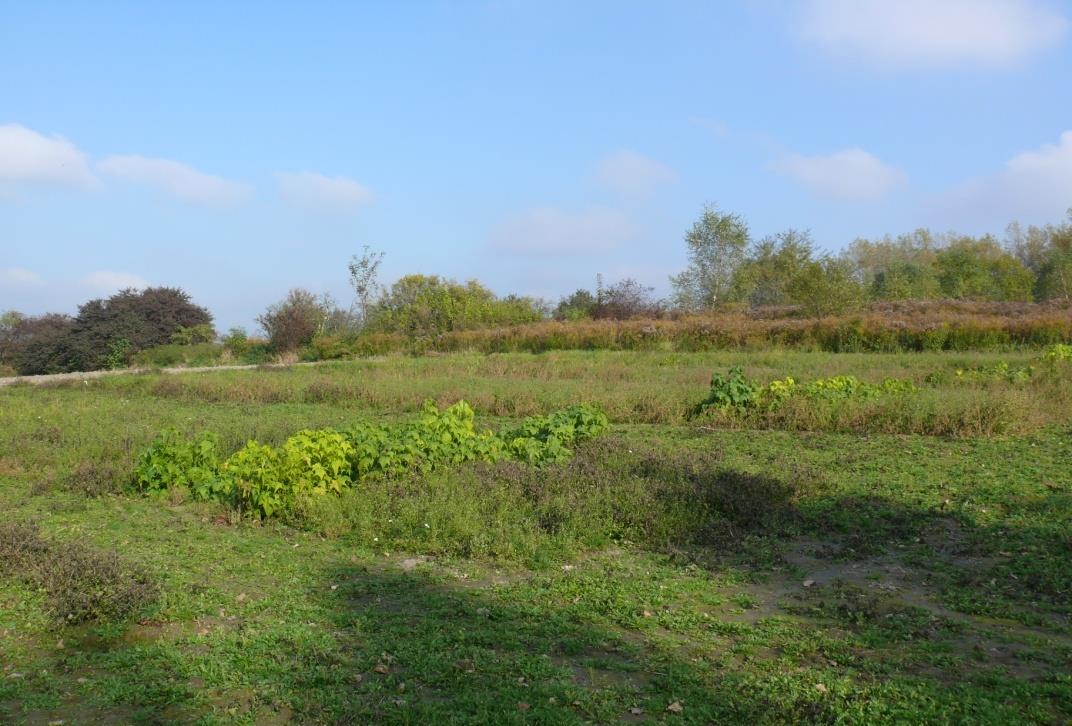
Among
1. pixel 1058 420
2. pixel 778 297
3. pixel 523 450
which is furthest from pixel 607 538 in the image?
pixel 778 297

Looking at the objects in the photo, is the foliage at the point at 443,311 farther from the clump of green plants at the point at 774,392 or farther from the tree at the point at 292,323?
the clump of green plants at the point at 774,392

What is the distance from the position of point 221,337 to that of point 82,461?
30292mm

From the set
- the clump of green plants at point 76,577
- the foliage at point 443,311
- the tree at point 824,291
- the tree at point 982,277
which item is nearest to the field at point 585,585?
the clump of green plants at point 76,577

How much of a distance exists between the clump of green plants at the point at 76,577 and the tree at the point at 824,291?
26849 millimetres

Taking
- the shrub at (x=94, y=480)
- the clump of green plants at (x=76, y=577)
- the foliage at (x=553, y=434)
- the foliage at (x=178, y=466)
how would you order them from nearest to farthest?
the clump of green plants at (x=76, y=577) → the foliage at (x=178, y=466) → the shrub at (x=94, y=480) → the foliage at (x=553, y=434)

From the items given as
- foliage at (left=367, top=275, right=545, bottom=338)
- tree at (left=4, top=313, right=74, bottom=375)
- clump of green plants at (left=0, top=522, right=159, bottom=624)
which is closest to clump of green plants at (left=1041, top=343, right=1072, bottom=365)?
clump of green plants at (left=0, top=522, right=159, bottom=624)

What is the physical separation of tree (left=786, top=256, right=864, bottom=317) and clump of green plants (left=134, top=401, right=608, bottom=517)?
2240 centimetres

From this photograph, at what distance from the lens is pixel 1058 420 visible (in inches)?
446

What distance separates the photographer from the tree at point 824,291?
29.5 metres

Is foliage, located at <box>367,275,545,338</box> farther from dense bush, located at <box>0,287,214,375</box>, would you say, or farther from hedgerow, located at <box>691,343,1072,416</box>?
hedgerow, located at <box>691,343,1072,416</box>

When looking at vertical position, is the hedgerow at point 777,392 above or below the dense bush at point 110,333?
below

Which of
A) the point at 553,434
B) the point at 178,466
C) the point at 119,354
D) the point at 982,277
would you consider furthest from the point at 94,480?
the point at 982,277

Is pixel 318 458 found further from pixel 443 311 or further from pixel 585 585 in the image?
pixel 443 311

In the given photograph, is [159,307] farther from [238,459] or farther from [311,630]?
[311,630]
